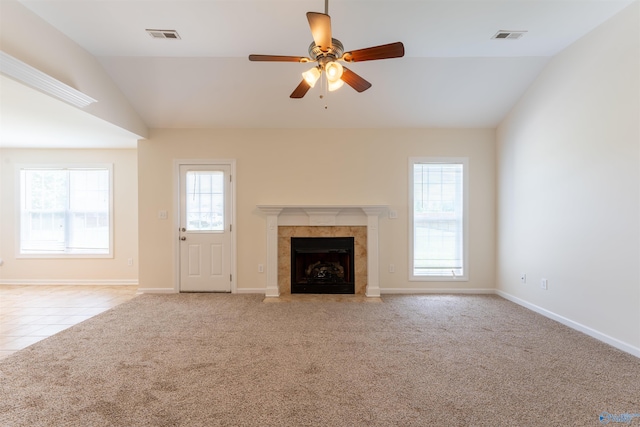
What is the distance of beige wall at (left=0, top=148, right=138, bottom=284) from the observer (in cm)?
539

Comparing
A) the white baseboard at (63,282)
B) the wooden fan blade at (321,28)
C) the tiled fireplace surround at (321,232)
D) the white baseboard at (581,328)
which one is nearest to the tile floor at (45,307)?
the white baseboard at (63,282)

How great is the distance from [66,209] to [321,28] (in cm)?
585

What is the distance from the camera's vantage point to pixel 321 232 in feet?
15.3

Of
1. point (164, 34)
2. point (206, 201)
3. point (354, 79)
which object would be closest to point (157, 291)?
point (206, 201)

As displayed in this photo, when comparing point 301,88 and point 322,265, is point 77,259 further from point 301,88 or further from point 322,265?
point 301,88

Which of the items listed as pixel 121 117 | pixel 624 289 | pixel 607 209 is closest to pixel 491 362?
pixel 624 289

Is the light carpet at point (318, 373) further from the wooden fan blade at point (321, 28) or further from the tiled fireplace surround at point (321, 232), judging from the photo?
the wooden fan blade at point (321, 28)

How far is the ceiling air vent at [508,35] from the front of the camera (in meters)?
3.12

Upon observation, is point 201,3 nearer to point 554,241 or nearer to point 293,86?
point 293,86

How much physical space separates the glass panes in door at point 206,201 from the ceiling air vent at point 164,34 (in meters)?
1.99

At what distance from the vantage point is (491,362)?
8.28 ft

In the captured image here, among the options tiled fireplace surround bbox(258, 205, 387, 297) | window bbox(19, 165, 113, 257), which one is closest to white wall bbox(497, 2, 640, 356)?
tiled fireplace surround bbox(258, 205, 387, 297)

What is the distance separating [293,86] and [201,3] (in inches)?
57.3

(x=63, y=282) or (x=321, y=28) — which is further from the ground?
(x=321, y=28)
